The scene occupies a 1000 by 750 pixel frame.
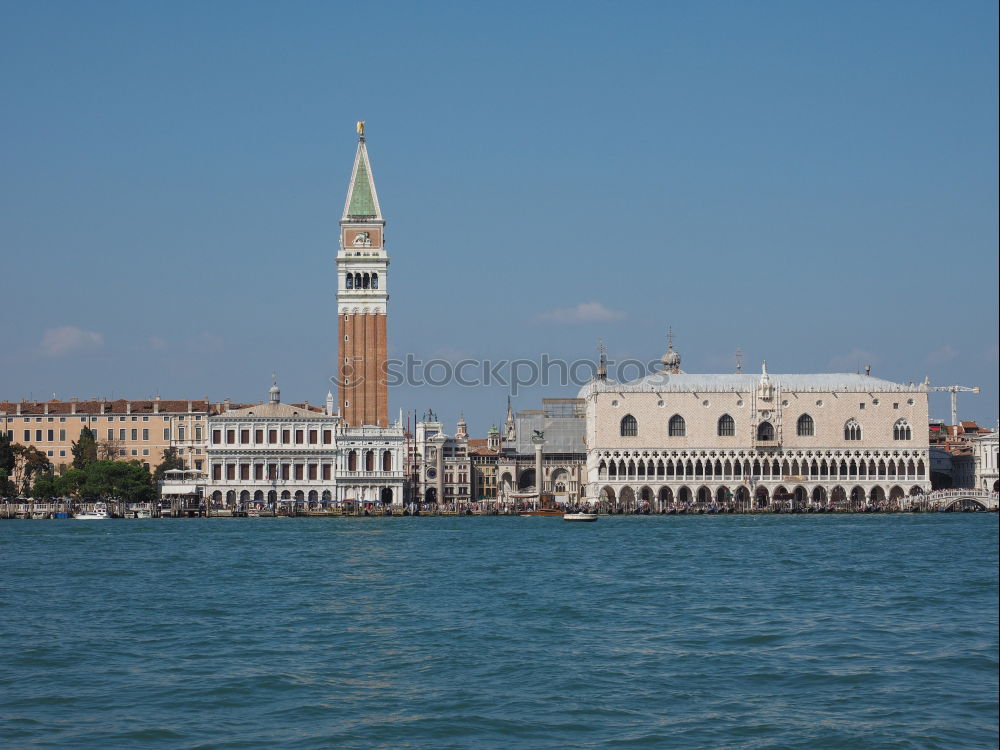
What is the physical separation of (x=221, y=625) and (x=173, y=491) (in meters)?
59.0

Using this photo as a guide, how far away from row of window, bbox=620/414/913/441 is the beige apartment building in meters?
29.3

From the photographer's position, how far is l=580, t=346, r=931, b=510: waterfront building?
259 feet

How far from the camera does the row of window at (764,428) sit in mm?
79188

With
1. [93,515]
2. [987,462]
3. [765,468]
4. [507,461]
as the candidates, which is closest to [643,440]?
[765,468]

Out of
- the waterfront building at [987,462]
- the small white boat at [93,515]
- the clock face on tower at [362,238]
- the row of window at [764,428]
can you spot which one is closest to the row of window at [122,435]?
the clock face on tower at [362,238]

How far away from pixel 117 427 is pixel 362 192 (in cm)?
2371

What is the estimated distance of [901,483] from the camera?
260 ft

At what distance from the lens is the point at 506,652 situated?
18.5 m

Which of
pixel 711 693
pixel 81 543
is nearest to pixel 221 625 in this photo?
pixel 711 693

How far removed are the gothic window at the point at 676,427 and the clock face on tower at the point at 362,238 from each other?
2126 cm

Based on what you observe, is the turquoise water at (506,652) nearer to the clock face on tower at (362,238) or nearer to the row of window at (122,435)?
the clock face on tower at (362,238)

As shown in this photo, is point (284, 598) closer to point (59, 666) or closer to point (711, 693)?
point (59, 666)

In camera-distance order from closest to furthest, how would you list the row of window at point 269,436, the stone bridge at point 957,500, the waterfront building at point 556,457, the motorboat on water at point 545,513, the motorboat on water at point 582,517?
the motorboat on water at point 582,517, the stone bridge at point 957,500, the motorboat on water at point 545,513, the row of window at point 269,436, the waterfront building at point 556,457

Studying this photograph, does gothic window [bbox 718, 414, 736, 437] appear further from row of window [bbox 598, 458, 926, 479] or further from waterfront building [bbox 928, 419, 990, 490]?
waterfront building [bbox 928, 419, 990, 490]
